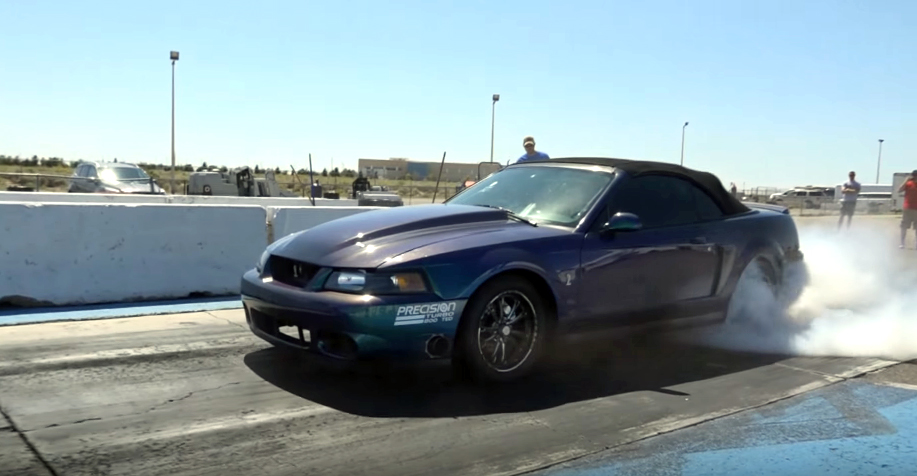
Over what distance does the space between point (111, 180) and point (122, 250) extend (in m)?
17.1

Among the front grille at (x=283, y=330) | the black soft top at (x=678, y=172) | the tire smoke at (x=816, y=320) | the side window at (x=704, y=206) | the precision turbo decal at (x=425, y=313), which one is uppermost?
the black soft top at (x=678, y=172)

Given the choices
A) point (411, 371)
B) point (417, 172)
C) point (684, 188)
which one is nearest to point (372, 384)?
point (411, 371)

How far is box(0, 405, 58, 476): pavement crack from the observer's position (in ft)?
11.3

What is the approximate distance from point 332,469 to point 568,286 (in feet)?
7.03

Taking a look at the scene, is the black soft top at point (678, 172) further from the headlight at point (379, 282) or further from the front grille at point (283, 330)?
the front grille at point (283, 330)

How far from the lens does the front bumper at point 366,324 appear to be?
4.42m

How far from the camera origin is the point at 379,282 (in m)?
4.50

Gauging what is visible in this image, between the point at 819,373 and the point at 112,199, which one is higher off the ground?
the point at 112,199

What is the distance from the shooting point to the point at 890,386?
551cm

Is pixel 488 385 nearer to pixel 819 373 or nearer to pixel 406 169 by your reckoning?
pixel 819 373

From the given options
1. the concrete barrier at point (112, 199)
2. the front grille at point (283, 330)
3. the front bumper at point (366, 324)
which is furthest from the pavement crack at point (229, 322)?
the concrete barrier at point (112, 199)

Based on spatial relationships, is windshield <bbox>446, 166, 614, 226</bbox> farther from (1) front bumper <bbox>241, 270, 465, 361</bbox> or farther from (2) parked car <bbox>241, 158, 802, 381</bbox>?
(1) front bumper <bbox>241, 270, 465, 361</bbox>

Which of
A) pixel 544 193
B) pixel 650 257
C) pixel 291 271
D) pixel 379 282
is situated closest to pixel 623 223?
pixel 650 257

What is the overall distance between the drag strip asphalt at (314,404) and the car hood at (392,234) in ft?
2.68
